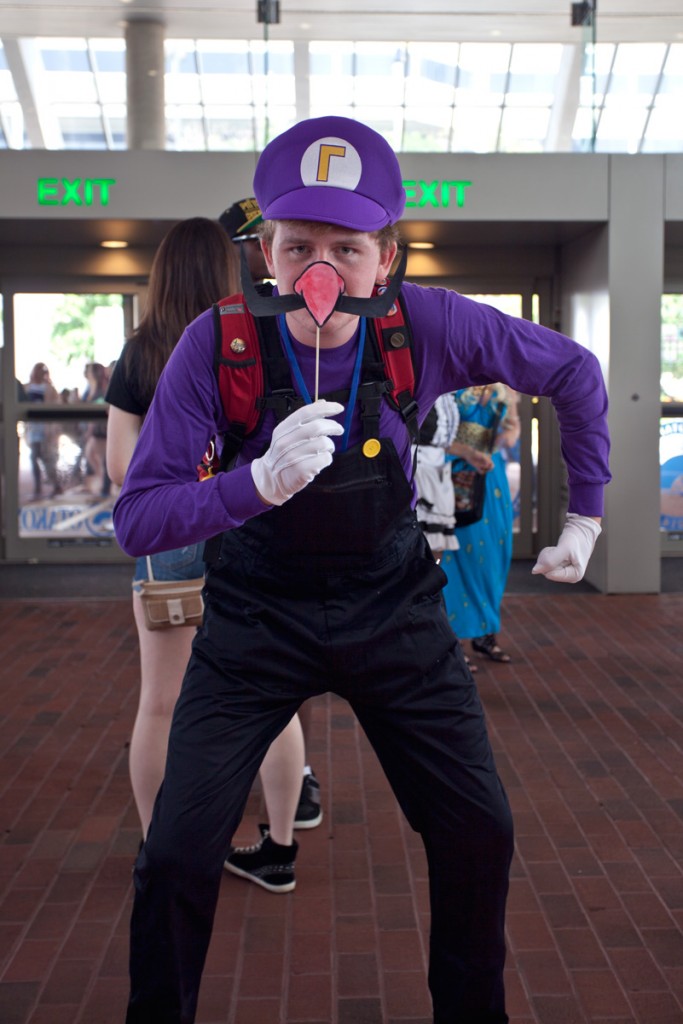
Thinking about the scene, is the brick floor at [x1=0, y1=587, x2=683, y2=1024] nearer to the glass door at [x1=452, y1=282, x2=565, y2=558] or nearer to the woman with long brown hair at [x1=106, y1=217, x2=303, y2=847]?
the woman with long brown hair at [x1=106, y1=217, x2=303, y2=847]

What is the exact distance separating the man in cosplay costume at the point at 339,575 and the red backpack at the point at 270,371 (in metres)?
0.02

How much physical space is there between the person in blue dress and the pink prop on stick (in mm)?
3683

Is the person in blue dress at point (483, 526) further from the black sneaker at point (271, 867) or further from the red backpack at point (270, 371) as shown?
the red backpack at point (270, 371)

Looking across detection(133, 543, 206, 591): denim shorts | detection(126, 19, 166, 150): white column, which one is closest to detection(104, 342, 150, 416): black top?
detection(133, 543, 206, 591): denim shorts

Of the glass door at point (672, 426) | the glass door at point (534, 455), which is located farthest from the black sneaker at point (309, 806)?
the glass door at point (672, 426)

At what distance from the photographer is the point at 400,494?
2109mm

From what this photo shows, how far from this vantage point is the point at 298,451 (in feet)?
5.82

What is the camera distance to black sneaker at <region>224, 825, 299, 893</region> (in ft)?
11.0

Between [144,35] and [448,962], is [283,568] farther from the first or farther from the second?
[144,35]

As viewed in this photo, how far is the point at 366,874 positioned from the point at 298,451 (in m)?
2.13

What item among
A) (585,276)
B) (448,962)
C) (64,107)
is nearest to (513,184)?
(585,276)

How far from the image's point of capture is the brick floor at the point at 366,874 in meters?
2.76

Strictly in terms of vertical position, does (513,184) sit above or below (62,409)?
above

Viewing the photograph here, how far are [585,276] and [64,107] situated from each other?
9.39 meters
